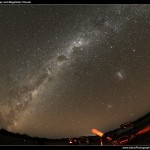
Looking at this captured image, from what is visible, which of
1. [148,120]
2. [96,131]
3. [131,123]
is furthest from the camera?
[148,120]

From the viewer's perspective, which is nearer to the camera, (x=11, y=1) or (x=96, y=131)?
(x=11, y=1)

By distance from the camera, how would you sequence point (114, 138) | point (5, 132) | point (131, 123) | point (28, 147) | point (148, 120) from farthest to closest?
point (148, 120), point (5, 132), point (131, 123), point (114, 138), point (28, 147)

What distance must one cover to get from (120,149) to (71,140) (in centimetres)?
809

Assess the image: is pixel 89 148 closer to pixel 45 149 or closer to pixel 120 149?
pixel 120 149

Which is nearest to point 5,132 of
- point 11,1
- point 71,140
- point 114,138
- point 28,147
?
point 71,140

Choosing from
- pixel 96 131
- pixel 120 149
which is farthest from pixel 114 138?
pixel 120 149

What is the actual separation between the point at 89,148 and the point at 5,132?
14.4m

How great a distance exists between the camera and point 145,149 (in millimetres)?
8578

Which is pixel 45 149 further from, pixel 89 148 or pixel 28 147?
pixel 89 148

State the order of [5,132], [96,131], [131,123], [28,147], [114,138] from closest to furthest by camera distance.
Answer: [28,147] < [96,131] < [114,138] < [131,123] < [5,132]

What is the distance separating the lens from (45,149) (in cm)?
923

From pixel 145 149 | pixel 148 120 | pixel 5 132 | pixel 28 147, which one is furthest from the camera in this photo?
pixel 148 120

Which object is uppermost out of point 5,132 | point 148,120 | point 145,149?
point 148,120

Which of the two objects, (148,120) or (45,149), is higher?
(148,120)
